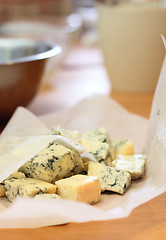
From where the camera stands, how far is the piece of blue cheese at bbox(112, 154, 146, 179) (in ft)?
2.22

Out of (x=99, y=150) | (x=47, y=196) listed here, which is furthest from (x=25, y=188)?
(x=99, y=150)

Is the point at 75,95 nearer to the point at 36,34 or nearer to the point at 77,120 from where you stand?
→ the point at 36,34

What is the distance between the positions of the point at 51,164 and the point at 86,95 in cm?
62

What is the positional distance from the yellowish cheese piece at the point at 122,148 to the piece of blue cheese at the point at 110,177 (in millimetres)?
85

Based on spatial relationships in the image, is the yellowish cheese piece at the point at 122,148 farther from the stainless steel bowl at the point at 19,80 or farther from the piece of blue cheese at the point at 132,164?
the stainless steel bowl at the point at 19,80

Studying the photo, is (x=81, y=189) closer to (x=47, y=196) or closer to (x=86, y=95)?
(x=47, y=196)

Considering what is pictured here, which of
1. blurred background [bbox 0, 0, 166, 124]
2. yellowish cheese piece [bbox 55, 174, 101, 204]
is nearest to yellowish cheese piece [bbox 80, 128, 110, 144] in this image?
yellowish cheese piece [bbox 55, 174, 101, 204]

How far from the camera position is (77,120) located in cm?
92

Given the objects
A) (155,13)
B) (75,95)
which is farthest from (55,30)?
(155,13)

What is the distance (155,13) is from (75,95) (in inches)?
13.2

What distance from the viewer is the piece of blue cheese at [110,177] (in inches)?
24.8

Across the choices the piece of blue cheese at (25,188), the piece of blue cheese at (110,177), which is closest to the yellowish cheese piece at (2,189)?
the piece of blue cheese at (25,188)

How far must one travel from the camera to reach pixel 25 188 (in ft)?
1.96

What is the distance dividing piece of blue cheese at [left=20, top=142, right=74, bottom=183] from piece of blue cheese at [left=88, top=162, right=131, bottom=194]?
0.12 feet
